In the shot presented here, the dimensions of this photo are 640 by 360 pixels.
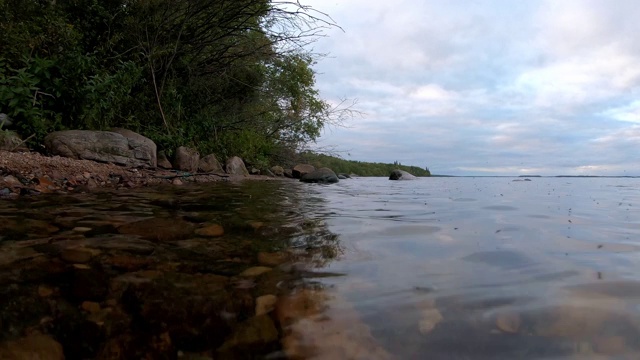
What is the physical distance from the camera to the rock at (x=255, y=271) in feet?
5.84

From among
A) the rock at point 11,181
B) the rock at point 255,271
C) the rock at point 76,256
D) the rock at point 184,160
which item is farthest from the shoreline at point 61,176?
the rock at point 255,271

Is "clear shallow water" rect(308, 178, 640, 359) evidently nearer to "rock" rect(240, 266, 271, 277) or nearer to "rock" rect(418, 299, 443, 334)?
"rock" rect(418, 299, 443, 334)

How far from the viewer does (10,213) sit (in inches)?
115

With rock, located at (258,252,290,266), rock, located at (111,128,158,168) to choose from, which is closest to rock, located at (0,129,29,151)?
rock, located at (111,128,158,168)

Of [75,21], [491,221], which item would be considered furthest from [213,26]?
[491,221]

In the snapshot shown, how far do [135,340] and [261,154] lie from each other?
43.8 ft

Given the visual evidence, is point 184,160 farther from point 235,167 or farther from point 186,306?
point 186,306

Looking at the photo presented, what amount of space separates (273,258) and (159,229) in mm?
1019

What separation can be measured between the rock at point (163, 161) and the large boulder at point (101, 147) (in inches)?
27.2

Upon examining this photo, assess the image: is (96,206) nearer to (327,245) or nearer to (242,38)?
(327,245)

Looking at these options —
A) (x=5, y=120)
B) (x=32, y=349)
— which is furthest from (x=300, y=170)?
(x=32, y=349)

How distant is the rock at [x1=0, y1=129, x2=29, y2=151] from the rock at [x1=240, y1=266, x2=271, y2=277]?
20.1 feet

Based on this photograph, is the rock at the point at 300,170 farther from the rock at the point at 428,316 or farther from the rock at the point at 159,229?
the rock at the point at 428,316

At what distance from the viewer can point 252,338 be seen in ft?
3.92
